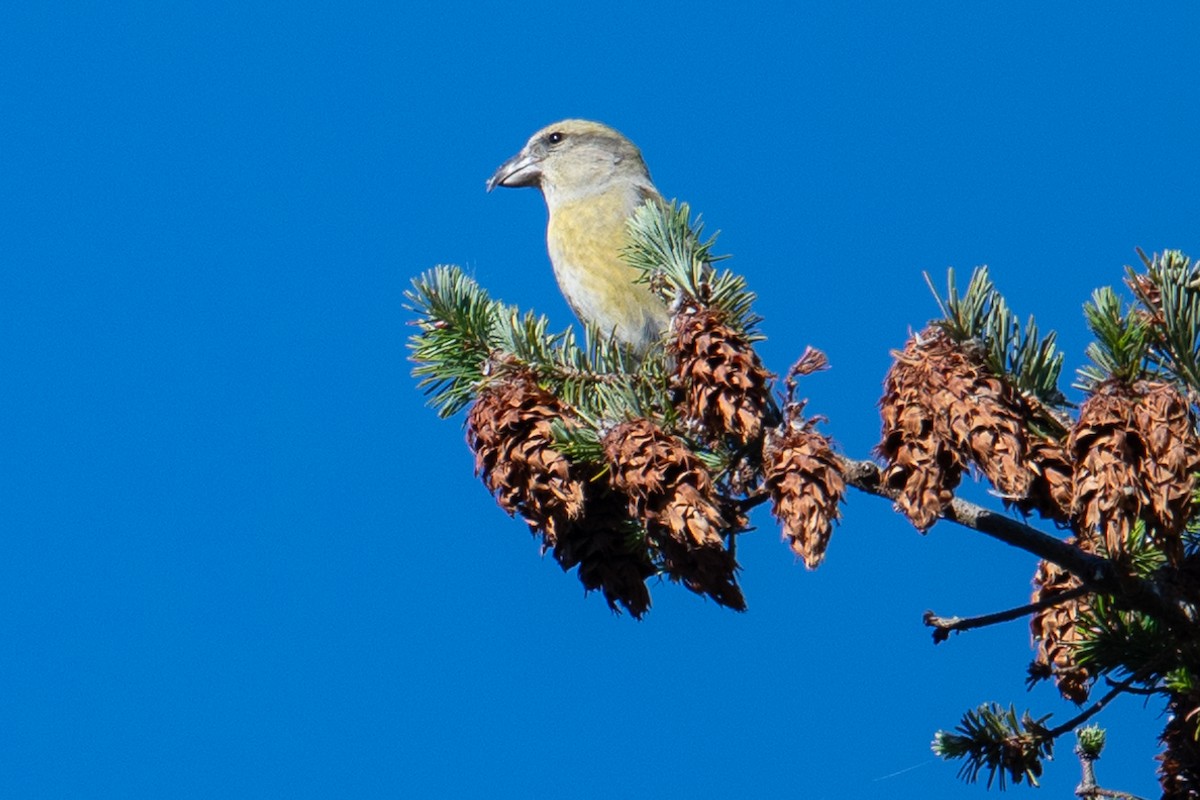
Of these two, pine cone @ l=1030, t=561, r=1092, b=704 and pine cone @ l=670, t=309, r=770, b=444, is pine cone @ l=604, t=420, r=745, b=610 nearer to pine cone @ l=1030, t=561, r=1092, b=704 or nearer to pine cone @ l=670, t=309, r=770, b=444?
pine cone @ l=670, t=309, r=770, b=444

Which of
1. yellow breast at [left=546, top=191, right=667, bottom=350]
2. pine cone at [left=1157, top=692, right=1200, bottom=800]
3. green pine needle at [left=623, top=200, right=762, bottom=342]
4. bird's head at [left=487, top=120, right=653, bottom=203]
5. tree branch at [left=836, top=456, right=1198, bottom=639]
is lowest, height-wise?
pine cone at [left=1157, top=692, right=1200, bottom=800]

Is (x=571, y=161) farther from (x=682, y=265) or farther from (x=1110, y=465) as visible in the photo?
(x=1110, y=465)

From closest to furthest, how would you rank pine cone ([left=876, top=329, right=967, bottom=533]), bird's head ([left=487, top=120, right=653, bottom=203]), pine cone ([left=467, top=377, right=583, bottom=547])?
pine cone ([left=876, top=329, right=967, bottom=533]) → pine cone ([left=467, top=377, right=583, bottom=547]) → bird's head ([left=487, top=120, right=653, bottom=203])

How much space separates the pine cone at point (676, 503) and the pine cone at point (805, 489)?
12 centimetres

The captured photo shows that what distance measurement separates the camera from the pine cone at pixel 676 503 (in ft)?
7.59

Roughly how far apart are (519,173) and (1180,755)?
14.4 ft

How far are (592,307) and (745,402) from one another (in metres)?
2.93

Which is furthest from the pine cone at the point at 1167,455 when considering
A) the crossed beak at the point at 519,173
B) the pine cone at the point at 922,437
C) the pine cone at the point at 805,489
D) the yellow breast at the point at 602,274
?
the crossed beak at the point at 519,173

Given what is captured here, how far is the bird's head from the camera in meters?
6.23

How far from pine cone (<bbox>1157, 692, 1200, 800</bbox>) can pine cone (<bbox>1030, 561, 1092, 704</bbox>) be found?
161mm

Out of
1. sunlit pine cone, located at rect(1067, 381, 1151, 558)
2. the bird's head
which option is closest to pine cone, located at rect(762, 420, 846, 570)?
sunlit pine cone, located at rect(1067, 381, 1151, 558)

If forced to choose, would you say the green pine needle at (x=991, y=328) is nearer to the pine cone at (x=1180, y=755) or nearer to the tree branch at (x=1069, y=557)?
the tree branch at (x=1069, y=557)

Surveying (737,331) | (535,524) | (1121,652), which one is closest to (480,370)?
(535,524)

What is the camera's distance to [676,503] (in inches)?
91.4
